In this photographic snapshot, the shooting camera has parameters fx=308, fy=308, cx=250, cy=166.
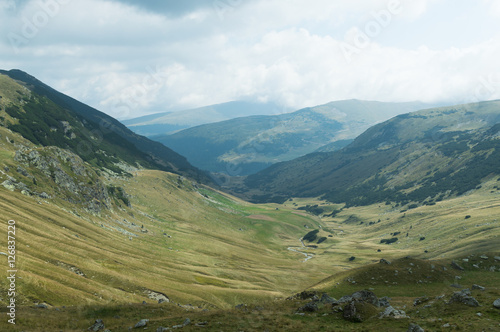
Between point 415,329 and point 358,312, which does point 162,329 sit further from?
point 415,329

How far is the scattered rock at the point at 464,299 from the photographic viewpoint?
32625 mm

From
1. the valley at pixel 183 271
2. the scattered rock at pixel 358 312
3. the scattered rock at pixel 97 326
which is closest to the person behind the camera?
the scattered rock at pixel 97 326

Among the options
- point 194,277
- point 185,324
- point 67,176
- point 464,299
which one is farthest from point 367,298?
point 67,176

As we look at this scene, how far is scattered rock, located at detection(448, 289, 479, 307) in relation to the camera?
107ft

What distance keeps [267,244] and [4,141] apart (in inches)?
5506

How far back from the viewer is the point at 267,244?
615 feet

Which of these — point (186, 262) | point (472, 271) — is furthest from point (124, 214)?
point (472, 271)

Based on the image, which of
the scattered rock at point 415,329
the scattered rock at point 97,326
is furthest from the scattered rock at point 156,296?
the scattered rock at point 415,329

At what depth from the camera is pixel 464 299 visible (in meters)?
33.7

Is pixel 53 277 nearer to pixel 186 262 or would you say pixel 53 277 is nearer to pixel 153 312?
pixel 153 312

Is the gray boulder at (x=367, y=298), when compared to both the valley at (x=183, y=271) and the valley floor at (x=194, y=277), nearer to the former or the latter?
the valley at (x=183, y=271)

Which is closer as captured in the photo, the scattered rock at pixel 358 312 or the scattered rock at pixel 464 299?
the scattered rock at pixel 464 299

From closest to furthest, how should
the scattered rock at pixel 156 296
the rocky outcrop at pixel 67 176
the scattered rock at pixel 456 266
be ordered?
the scattered rock at pixel 156 296
the scattered rock at pixel 456 266
the rocky outcrop at pixel 67 176

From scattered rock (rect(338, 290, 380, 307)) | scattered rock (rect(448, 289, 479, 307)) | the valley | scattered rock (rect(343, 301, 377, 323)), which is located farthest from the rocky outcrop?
scattered rock (rect(448, 289, 479, 307))
